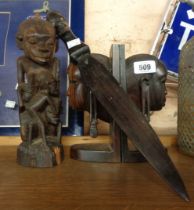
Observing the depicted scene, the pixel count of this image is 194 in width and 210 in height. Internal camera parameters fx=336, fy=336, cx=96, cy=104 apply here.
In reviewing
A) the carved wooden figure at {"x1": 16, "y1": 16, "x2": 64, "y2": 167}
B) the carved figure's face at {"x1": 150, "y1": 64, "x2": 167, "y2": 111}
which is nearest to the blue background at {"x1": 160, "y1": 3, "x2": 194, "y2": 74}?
the carved figure's face at {"x1": 150, "y1": 64, "x2": 167, "y2": 111}

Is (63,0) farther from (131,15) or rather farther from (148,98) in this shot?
(148,98)

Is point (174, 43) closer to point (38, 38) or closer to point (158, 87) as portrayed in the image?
point (158, 87)

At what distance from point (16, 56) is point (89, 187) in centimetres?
48

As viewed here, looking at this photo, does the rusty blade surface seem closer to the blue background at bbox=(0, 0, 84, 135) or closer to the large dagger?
the large dagger

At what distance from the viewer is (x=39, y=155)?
2.14 ft

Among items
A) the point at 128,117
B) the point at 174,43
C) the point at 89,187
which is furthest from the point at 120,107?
the point at 174,43

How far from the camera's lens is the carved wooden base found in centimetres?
65

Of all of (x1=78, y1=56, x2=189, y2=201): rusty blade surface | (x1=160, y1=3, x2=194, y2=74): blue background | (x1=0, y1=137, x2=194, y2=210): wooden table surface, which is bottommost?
(x1=0, y1=137, x2=194, y2=210): wooden table surface

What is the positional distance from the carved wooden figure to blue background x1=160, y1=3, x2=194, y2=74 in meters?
0.35

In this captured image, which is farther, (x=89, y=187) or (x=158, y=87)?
(x=158, y=87)

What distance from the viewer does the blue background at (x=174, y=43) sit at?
0.93 meters

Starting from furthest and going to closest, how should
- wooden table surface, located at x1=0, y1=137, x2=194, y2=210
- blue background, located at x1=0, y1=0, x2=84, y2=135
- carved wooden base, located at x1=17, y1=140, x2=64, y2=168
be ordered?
A: blue background, located at x1=0, y1=0, x2=84, y2=135
carved wooden base, located at x1=17, y1=140, x2=64, y2=168
wooden table surface, located at x1=0, y1=137, x2=194, y2=210

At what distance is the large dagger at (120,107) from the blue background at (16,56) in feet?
0.68

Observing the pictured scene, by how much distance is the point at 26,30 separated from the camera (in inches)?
26.5
